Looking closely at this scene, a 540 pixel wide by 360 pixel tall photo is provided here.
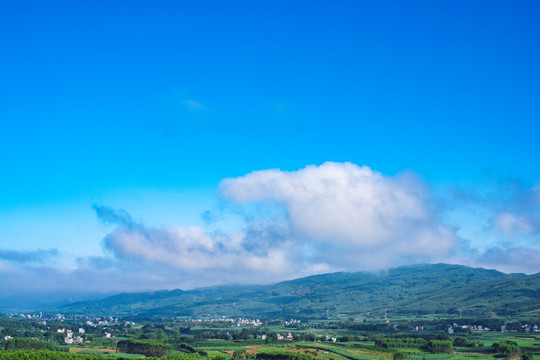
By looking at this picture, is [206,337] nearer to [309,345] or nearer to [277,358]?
[309,345]

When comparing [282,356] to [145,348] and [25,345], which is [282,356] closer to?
[145,348]

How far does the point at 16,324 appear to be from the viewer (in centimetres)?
19462

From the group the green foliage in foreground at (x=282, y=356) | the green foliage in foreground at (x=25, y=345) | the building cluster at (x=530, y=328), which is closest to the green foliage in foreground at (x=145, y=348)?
the green foliage in foreground at (x=25, y=345)

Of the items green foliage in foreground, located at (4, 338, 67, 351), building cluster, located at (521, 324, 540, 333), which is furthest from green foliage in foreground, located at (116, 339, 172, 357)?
building cluster, located at (521, 324, 540, 333)

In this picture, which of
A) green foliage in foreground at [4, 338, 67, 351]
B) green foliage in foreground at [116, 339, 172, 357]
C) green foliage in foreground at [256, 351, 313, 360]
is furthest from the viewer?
green foliage in foreground at [116, 339, 172, 357]

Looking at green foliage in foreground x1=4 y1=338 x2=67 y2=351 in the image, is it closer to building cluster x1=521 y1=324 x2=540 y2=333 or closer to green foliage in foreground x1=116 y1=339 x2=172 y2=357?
green foliage in foreground x1=116 y1=339 x2=172 y2=357

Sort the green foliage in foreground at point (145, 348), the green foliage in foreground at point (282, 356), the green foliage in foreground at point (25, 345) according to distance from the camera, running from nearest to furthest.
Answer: the green foliage in foreground at point (282, 356)
the green foliage in foreground at point (25, 345)
the green foliage in foreground at point (145, 348)

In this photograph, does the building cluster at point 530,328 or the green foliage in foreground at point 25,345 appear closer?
the green foliage in foreground at point 25,345

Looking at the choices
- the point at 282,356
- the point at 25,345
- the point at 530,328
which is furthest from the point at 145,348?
the point at 530,328

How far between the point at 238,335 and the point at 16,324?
291 ft

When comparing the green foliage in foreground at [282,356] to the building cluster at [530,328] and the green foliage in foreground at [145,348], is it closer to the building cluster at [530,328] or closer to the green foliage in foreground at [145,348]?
the green foliage in foreground at [145,348]

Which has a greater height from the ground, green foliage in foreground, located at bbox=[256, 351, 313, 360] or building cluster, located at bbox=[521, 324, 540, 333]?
green foliage in foreground, located at bbox=[256, 351, 313, 360]

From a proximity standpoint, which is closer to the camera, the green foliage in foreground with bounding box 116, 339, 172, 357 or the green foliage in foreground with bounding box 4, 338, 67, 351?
the green foliage in foreground with bounding box 4, 338, 67, 351

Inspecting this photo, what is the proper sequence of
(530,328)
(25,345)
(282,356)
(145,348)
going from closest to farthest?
(282,356) < (25,345) < (145,348) < (530,328)
